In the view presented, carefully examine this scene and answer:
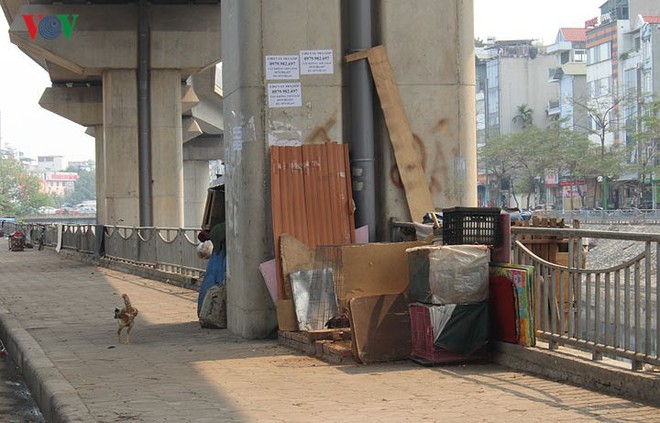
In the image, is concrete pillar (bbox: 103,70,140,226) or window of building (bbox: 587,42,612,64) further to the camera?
window of building (bbox: 587,42,612,64)

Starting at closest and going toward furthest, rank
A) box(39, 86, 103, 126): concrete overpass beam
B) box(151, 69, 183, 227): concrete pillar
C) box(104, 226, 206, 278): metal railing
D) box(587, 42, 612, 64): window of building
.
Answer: box(104, 226, 206, 278): metal railing → box(151, 69, 183, 227): concrete pillar → box(39, 86, 103, 126): concrete overpass beam → box(587, 42, 612, 64): window of building

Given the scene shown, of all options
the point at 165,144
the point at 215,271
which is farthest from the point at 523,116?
the point at 215,271

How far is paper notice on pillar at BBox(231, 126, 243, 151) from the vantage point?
1235cm

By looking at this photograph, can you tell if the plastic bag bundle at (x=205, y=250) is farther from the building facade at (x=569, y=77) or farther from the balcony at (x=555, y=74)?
the balcony at (x=555, y=74)

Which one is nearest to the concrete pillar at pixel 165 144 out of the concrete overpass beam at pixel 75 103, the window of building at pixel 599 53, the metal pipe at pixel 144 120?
the metal pipe at pixel 144 120

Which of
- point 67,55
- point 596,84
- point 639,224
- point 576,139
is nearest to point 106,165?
point 67,55

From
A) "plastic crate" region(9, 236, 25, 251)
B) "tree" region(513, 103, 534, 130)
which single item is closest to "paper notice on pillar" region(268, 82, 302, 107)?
"plastic crate" region(9, 236, 25, 251)

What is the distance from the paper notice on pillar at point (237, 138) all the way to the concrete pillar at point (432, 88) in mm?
1681

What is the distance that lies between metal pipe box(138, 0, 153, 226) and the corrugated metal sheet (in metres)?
27.6

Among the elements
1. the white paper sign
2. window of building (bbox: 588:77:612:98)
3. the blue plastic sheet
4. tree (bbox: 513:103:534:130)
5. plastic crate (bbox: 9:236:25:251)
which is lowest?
plastic crate (bbox: 9:236:25:251)

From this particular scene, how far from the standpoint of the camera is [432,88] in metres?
12.6

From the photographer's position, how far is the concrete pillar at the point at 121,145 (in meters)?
39.7

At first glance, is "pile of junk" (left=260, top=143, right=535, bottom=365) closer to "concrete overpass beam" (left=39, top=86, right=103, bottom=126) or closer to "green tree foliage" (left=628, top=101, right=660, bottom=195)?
"concrete overpass beam" (left=39, top=86, right=103, bottom=126)

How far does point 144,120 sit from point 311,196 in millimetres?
28780
